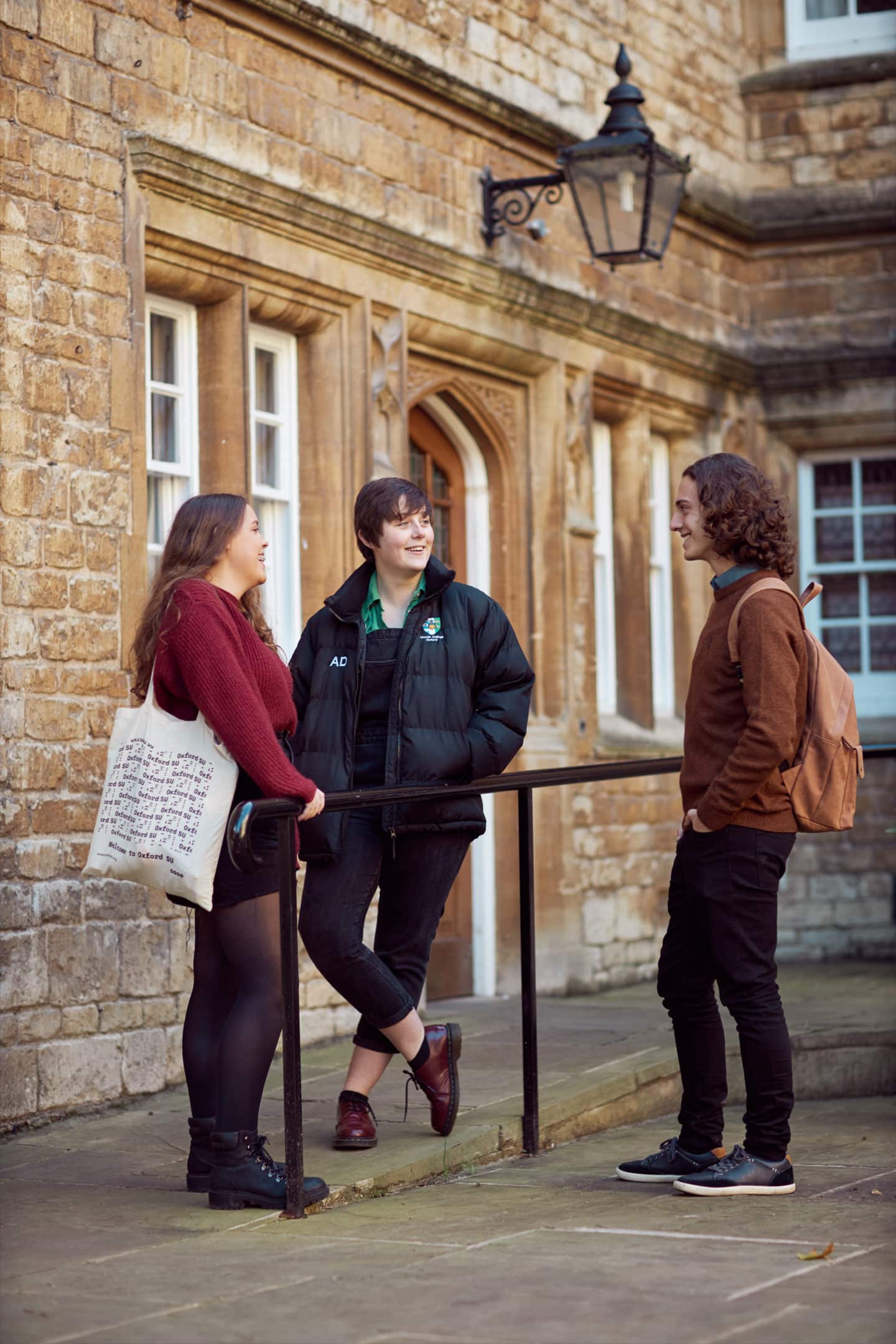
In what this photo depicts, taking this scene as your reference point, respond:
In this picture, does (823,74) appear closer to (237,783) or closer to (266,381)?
(266,381)

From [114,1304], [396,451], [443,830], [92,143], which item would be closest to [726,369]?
[396,451]

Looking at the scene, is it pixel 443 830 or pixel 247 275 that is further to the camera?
pixel 247 275

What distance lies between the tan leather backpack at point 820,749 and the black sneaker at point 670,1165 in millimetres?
904

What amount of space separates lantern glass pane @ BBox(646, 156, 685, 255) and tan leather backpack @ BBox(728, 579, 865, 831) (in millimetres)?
4456

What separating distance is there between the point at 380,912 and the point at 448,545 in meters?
4.41

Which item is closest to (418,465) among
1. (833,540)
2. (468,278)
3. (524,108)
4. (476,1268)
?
(468,278)

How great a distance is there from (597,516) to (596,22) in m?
2.53

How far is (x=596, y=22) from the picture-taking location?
35.2 ft

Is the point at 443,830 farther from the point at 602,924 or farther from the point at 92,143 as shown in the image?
the point at 602,924

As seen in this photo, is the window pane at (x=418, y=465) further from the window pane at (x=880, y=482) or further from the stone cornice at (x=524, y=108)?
the window pane at (x=880, y=482)

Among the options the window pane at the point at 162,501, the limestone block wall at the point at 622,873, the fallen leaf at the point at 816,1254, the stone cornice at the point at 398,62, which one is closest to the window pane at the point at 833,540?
the limestone block wall at the point at 622,873

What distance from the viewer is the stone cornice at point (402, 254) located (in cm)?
733

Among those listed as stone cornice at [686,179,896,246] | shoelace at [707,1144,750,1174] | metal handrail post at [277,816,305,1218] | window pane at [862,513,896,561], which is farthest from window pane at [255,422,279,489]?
window pane at [862,513,896,561]

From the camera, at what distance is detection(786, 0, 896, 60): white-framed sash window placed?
12.4m
